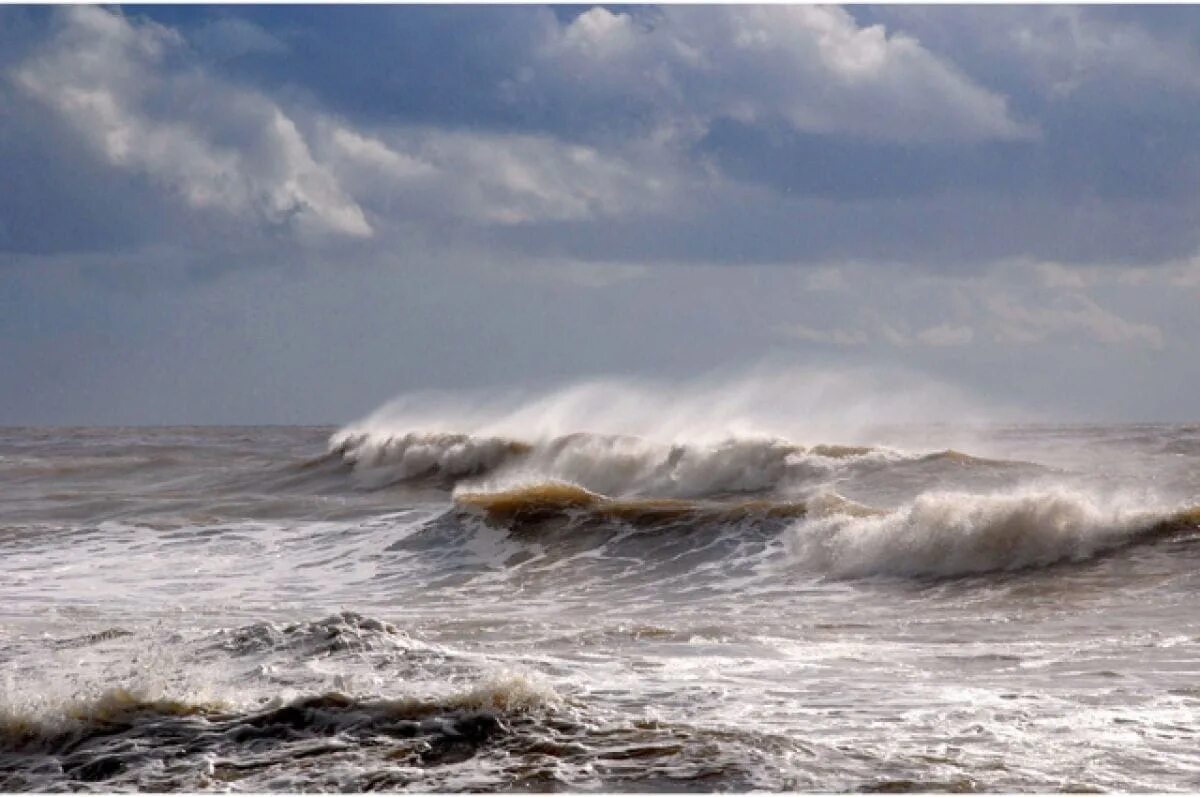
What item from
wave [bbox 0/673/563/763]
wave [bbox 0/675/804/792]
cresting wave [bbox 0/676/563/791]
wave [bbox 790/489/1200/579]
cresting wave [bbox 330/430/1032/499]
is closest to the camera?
wave [bbox 0/675/804/792]

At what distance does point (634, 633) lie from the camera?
10109 millimetres

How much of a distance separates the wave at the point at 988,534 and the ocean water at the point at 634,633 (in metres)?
0.04

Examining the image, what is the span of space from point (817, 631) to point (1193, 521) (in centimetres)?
584

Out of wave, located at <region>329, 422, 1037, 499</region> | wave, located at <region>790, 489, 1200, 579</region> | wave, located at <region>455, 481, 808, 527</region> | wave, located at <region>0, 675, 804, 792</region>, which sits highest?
wave, located at <region>329, 422, 1037, 499</region>

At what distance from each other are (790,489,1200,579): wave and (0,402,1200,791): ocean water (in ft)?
0.13

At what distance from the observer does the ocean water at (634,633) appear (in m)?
6.25

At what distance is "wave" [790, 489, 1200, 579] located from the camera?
13125 millimetres

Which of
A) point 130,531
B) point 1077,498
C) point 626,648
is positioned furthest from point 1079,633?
point 130,531

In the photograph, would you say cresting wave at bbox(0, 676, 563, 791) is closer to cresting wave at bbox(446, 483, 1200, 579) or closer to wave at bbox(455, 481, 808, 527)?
cresting wave at bbox(446, 483, 1200, 579)

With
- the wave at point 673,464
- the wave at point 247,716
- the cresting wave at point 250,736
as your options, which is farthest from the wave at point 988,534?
the wave at point 673,464

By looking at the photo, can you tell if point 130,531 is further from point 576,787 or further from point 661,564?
point 576,787

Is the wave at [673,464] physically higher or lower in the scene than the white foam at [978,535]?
higher

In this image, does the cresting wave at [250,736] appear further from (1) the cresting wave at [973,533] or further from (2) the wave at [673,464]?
(2) the wave at [673,464]

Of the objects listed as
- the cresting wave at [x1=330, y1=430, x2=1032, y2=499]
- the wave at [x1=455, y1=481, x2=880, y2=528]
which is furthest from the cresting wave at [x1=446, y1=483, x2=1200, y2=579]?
Answer: the cresting wave at [x1=330, y1=430, x2=1032, y2=499]
